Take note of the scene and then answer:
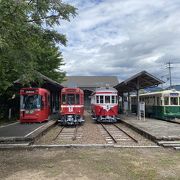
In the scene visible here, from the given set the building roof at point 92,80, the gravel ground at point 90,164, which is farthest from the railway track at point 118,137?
the building roof at point 92,80

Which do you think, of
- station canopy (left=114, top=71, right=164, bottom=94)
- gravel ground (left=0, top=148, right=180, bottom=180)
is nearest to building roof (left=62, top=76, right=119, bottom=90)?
→ station canopy (left=114, top=71, right=164, bottom=94)

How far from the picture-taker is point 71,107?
90.6 ft

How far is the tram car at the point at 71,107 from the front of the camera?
90.6 feet

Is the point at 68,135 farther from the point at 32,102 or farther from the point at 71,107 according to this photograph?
the point at 71,107

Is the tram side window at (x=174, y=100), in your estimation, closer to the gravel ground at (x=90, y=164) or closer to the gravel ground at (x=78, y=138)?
the gravel ground at (x=78, y=138)

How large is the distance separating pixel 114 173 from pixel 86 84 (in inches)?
2796

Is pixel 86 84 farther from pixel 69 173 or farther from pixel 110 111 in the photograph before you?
pixel 69 173

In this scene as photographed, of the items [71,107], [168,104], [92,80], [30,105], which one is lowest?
[71,107]

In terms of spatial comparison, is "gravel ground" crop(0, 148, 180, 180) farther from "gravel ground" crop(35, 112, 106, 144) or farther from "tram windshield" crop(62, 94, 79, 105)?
"tram windshield" crop(62, 94, 79, 105)

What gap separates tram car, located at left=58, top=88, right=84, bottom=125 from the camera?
27.6 m

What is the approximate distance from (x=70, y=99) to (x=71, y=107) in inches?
25.4

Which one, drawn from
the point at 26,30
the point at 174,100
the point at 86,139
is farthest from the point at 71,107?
the point at 26,30

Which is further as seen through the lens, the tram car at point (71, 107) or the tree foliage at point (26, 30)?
the tram car at point (71, 107)

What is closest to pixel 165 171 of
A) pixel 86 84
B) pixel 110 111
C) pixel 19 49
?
pixel 19 49
